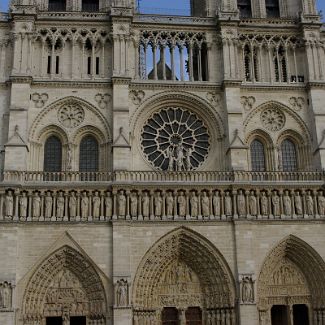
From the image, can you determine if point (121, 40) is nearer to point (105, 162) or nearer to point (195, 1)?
point (105, 162)

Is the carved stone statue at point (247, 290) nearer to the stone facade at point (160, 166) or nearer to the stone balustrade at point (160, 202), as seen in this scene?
the stone facade at point (160, 166)

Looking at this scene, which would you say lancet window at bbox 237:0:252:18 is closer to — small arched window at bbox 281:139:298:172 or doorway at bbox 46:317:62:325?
small arched window at bbox 281:139:298:172

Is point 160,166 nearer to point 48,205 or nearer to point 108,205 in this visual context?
point 108,205

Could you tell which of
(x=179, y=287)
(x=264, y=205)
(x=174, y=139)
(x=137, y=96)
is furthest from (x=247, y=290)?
(x=137, y=96)

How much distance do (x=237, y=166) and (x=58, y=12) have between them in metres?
9.83

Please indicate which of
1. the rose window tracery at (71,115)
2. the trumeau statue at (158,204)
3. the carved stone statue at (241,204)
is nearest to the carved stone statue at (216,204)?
the carved stone statue at (241,204)

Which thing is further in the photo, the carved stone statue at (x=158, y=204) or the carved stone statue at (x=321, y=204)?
the carved stone statue at (x=321, y=204)

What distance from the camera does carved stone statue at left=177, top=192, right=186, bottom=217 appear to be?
20219 millimetres

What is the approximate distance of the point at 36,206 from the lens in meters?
19.7

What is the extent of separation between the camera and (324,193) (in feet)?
68.9

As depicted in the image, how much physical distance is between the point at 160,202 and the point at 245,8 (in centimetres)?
1085

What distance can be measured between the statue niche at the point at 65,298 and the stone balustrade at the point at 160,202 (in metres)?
2.35

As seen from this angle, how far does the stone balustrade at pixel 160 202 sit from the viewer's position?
19.7 meters

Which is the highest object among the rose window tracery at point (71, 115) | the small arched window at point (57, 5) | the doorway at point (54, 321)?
the small arched window at point (57, 5)
